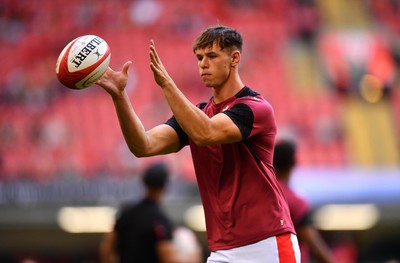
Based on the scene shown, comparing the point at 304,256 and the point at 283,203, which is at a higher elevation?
the point at 283,203

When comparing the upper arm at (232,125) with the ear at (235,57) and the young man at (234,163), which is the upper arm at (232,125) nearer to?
the young man at (234,163)

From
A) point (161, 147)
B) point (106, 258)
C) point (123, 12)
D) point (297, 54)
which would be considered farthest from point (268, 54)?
point (161, 147)

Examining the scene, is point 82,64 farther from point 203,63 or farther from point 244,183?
point 244,183

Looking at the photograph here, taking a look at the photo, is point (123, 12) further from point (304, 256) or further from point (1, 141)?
point (304, 256)

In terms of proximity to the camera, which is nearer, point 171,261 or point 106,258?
point 171,261

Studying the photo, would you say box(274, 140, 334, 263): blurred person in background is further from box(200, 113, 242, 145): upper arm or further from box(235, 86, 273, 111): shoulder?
→ box(200, 113, 242, 145): upper arm

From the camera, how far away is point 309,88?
1953cm

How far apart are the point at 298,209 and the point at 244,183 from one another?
6.50 ft

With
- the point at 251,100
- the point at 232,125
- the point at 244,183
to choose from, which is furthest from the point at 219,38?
the point at 244,183

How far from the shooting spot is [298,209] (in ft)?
24.6

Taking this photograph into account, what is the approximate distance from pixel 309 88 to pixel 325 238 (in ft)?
10.9

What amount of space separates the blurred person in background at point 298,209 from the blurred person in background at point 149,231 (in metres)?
1.07

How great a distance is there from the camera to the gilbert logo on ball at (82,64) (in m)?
5.72

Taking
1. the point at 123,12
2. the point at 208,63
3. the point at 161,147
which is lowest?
the point at 161,147
